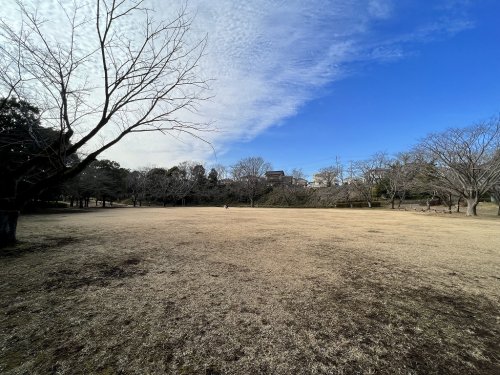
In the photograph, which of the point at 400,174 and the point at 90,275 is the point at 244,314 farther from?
the point at 400,174

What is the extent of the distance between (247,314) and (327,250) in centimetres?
443

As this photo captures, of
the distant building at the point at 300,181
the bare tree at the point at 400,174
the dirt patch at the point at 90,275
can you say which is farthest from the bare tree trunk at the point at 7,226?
the distant building at the point at 300,181

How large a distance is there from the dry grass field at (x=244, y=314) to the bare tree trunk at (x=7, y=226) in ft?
2.03

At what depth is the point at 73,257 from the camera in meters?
5.84

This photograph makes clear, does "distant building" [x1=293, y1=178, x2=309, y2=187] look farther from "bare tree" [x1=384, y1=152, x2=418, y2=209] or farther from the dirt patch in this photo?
the dirt patch

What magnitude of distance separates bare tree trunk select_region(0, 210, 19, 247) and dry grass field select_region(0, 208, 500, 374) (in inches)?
24.4

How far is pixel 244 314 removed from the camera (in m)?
3.25

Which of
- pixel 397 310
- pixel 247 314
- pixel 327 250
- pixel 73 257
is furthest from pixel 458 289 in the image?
pixel 73 257

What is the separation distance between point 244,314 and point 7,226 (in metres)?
6.80

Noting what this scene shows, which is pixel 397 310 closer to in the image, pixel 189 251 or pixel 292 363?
pixel 292 363

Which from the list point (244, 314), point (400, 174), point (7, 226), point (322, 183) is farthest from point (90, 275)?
point (322, 183)

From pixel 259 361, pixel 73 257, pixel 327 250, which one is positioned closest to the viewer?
pixel 259 361

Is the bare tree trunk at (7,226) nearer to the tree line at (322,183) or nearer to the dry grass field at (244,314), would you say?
the dry grass field at (244,314)

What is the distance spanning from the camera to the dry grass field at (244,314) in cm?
237
